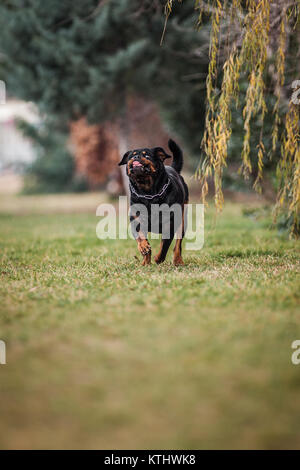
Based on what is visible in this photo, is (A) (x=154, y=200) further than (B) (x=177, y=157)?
No

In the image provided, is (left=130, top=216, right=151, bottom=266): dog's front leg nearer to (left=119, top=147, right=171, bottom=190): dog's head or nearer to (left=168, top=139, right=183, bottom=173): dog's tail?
Answer: (left=119, top=147, right=171, bottom=190): dog's head

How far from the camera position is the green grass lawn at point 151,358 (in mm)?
1956

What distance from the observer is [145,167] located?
4688 millimetres

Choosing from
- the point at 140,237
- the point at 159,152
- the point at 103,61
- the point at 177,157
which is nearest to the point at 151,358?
the point at 140,237

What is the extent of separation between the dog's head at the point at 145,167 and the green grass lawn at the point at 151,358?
0.95 metres

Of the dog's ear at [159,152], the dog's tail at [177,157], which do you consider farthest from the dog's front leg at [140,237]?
the dog's tail at [177,157]

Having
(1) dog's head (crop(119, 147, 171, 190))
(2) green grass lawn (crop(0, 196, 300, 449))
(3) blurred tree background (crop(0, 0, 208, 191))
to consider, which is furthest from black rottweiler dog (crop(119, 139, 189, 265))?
(3) blurred tree background (crop(0, 0, 208, 191))

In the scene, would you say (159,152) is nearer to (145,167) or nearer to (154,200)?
(145,167)

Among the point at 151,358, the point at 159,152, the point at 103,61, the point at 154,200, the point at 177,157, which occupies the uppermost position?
the point at 103,61

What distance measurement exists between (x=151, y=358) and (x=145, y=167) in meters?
2.56

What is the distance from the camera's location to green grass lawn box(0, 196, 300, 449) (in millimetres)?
1956

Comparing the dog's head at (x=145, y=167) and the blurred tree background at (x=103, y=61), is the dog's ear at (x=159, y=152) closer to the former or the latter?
the dog's head at (x=145, y=167)

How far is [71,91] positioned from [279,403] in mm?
11314
